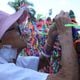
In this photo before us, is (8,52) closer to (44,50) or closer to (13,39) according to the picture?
(13,39)

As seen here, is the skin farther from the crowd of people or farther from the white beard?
the white beard

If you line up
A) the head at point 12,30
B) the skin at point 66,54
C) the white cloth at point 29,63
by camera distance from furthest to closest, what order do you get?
the white cloth at point 29,63
the head at point 12,30
the skin at point 66,54

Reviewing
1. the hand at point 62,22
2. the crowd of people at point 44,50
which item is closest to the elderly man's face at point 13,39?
the crowd of people at point 44,50

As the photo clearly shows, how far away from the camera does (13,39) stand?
171 centimetres

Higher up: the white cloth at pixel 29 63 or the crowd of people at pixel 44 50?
the crowd of people at pixel 44 50

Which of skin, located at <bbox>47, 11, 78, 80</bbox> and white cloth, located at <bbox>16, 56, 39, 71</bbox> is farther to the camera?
white cloth, located at <bbox>16, 56, 39, 71</bbox>

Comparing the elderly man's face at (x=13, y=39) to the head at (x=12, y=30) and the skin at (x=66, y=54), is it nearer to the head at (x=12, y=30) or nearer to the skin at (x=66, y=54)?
the head at (x=12, y=30)

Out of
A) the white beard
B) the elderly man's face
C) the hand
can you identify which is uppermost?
the hand

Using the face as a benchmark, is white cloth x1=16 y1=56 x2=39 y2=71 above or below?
below

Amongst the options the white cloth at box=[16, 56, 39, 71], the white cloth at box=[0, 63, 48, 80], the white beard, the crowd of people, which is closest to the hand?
the crowd of people

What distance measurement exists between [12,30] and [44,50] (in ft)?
0.86

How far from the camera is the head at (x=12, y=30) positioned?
5.34 feet

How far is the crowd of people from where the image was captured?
1.38 meters

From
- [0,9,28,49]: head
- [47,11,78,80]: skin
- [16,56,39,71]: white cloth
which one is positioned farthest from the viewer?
[16,56,39,71]: white cloth
